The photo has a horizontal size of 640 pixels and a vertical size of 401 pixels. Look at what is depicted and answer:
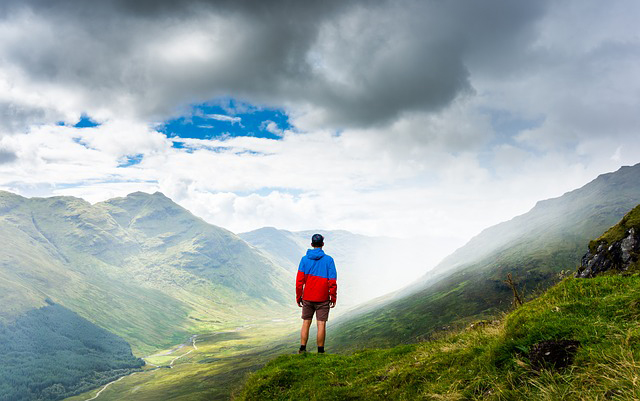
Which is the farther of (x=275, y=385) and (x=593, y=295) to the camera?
(x=275, y=385)

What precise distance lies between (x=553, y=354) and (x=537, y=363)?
35cm

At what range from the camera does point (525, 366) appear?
6578 millimetres

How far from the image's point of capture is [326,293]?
15.2 m

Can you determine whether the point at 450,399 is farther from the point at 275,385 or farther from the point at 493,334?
the point at 275,385

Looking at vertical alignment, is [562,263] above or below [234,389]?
below

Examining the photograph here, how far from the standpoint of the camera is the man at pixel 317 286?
15.0 m

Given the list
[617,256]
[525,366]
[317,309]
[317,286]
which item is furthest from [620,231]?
[525,366]

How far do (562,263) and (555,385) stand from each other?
9344 inches

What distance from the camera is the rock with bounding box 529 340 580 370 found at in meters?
6.37

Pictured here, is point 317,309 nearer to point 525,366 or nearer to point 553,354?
point 525,366

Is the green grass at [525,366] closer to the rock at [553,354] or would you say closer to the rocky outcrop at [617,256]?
the rock at [553,354]

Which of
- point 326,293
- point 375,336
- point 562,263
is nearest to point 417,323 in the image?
point 375,336

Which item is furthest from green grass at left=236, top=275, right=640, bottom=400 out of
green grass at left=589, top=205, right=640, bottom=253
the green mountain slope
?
green grass at left=589, top=205, right=640, bottom=253

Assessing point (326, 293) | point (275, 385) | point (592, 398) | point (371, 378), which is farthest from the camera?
point (326, 293)
